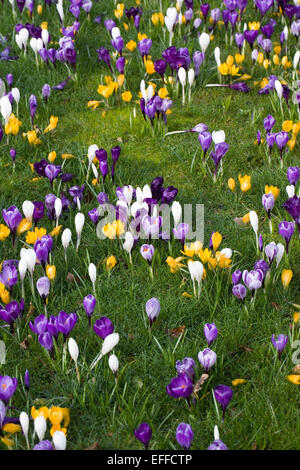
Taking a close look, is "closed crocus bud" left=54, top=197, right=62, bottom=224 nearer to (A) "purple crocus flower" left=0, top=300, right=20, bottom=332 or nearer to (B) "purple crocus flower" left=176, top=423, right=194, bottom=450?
(A) "purple crocus flower" left=0, top=300, right=20, bottom=332

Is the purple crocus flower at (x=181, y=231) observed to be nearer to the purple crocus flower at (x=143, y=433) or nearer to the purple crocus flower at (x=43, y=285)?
the purple crocus flower at (x=43, y=285)

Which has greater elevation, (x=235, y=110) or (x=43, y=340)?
(x=235, y=110)

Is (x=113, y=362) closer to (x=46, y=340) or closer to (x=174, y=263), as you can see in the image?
(x=46, y=340)

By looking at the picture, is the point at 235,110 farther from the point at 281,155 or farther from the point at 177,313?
the point at 177,313

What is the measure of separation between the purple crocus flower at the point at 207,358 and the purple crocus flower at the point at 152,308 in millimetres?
370

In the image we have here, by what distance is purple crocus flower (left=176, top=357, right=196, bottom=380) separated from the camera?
9.78ft

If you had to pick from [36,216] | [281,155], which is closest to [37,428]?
[36,216]

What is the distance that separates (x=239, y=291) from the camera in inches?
136

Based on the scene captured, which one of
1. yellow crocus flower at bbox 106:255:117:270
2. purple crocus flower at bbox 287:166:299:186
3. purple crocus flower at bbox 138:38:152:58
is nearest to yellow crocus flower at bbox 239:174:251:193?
purple crocus flower at bbox 287:166:299:186

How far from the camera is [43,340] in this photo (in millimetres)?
3092

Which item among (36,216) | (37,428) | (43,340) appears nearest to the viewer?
(37,428)

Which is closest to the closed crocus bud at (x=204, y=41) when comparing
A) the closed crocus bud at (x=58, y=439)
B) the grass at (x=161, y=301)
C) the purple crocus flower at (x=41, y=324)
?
the grass at (x=161, y=301)

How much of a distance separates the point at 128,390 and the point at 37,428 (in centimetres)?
56

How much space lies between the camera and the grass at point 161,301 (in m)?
2.97
